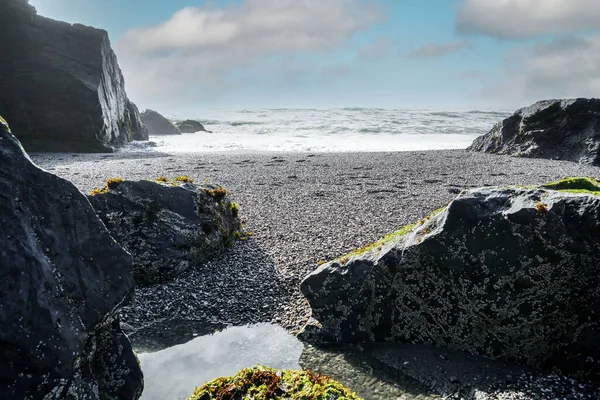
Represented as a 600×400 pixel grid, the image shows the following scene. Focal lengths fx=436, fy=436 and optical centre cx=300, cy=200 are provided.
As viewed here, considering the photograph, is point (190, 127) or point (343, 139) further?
point (190, 127)

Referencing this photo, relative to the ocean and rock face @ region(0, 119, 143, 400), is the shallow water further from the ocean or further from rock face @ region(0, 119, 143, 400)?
the ocean

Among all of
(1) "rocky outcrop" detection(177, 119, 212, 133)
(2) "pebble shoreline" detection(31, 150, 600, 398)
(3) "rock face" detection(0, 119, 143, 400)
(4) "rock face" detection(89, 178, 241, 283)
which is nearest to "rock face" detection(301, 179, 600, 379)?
(2) "pebble shoreline" detection(31, 150, 600, 398)

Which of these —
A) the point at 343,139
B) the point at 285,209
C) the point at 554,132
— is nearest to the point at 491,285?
the point at 285,209

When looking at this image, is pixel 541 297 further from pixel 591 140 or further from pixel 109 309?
pixel 591 140

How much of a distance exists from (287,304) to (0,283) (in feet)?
14.3

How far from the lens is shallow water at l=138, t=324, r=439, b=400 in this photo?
4.69 metres

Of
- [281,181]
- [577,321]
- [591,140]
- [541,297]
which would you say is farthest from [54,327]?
[591,140]

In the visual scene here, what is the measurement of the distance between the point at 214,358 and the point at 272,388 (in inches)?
88.5

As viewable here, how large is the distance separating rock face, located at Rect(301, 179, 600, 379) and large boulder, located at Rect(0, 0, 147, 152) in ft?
87.1

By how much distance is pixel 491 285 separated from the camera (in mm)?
4965

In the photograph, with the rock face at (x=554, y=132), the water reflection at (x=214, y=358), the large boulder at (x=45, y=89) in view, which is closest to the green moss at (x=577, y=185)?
the water reflection at (x=214, y=358)

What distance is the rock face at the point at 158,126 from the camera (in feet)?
164

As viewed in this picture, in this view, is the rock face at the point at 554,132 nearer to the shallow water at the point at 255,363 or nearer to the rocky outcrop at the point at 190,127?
the shallow water at the point at 255,363

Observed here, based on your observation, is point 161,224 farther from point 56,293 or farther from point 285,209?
point 56,293
